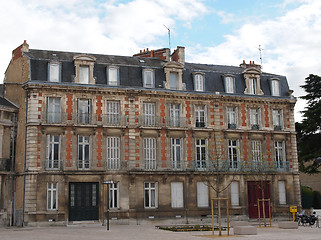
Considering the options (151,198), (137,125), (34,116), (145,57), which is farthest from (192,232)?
(145,57)

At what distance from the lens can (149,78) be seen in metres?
28.8

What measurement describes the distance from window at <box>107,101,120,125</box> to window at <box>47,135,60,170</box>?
10.6ft

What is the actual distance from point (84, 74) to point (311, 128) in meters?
18.4

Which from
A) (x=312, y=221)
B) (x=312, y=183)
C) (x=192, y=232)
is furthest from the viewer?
(x=312, y=183)

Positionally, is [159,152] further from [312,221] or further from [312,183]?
[312,183]

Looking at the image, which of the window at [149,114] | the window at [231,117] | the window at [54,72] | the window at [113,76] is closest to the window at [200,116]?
the window at [231,117]

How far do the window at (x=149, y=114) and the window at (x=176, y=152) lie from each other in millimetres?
1732

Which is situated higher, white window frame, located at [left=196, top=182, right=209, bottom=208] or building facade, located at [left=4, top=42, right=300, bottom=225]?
building facade, located at [left=4, top=42, right=300, bottom=225]

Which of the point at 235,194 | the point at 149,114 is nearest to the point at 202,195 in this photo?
the point at 235,194

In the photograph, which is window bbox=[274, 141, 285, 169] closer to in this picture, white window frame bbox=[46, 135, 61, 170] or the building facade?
the building facade

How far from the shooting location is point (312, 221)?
24.3m

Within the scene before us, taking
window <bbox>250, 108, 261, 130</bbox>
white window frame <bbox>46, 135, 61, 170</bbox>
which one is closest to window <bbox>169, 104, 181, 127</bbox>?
window <bbox>250, 108, 261, 130</bbox>

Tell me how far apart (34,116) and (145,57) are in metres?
9.68

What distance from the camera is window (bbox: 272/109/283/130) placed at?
31.0 m
